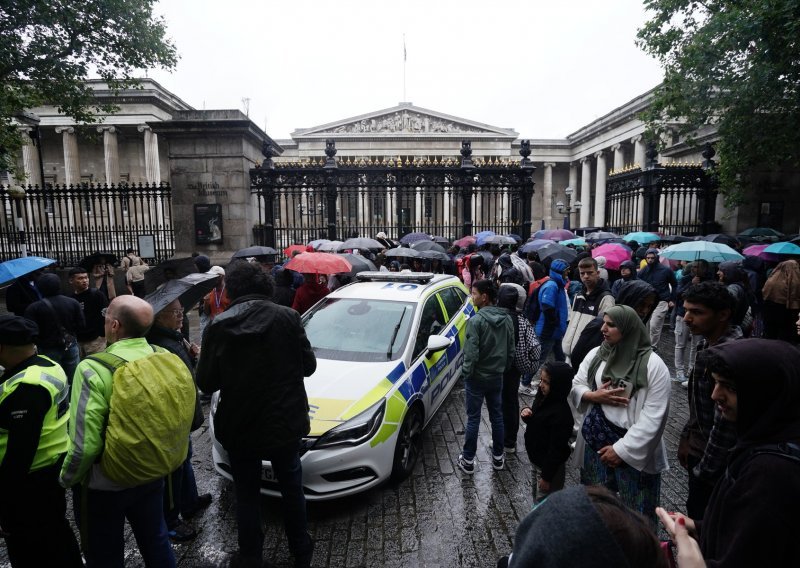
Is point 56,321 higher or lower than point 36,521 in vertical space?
higher

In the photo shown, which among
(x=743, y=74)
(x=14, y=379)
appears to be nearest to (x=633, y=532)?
(x=14, y=379)

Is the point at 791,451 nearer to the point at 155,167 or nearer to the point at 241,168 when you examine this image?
the point at 241,168

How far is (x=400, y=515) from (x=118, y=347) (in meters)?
2.54

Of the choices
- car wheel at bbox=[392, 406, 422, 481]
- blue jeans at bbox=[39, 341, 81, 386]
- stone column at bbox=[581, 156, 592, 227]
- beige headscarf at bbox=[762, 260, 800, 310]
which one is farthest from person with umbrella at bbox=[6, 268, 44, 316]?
stone column at bbox=[581, 156, 592, 227]

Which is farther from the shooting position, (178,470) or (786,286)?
(786,286)

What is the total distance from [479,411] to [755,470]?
3.00m

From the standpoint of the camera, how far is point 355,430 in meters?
3.70

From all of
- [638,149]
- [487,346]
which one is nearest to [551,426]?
[487,346]

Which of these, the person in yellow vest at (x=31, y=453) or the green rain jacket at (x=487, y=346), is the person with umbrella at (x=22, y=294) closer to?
the person in yellow vest at (x=31, y=453)

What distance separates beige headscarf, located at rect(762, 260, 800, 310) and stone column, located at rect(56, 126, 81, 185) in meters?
40.4

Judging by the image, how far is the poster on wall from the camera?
480 inches

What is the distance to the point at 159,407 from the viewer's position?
240 cm

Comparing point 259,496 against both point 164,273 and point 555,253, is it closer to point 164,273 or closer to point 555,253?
point 164,273

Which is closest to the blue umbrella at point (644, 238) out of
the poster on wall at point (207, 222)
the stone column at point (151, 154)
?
the poster on wall at point (207, 222)
